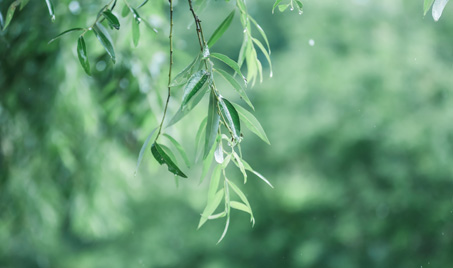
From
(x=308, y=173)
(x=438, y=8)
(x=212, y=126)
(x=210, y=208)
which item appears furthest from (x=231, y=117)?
(x=308, y=173)

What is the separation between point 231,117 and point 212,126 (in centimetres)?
2

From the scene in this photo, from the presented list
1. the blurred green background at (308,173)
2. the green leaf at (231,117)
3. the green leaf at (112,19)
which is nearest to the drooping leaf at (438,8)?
the green leaf at (231,117)

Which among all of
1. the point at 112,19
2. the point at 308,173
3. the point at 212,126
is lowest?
the point at 308,173

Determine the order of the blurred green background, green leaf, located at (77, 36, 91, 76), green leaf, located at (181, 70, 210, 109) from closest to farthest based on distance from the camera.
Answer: green leaf, located at (181, 70, 210, 109) < green leaf, located at (77, 36, 91, 76) < the blurred green background

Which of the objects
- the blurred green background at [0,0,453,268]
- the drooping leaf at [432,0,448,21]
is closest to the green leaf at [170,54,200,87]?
the drooping leaf at [432,0,448,21]

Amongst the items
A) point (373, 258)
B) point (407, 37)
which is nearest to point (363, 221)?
point (373, 258)

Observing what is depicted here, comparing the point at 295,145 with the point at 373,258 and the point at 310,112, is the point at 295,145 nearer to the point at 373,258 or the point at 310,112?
the point at 310,112

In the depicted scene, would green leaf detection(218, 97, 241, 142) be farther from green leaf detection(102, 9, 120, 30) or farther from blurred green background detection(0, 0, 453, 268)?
blurred green background detection(0, 0, 453, 268)

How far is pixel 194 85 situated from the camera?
0.55 metres

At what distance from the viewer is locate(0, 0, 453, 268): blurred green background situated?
2520mm

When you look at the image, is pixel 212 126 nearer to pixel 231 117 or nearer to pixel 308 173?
pixel 231 117

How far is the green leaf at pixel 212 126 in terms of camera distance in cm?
54

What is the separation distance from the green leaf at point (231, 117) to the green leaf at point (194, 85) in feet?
0.10

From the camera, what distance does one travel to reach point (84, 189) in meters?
2.36
